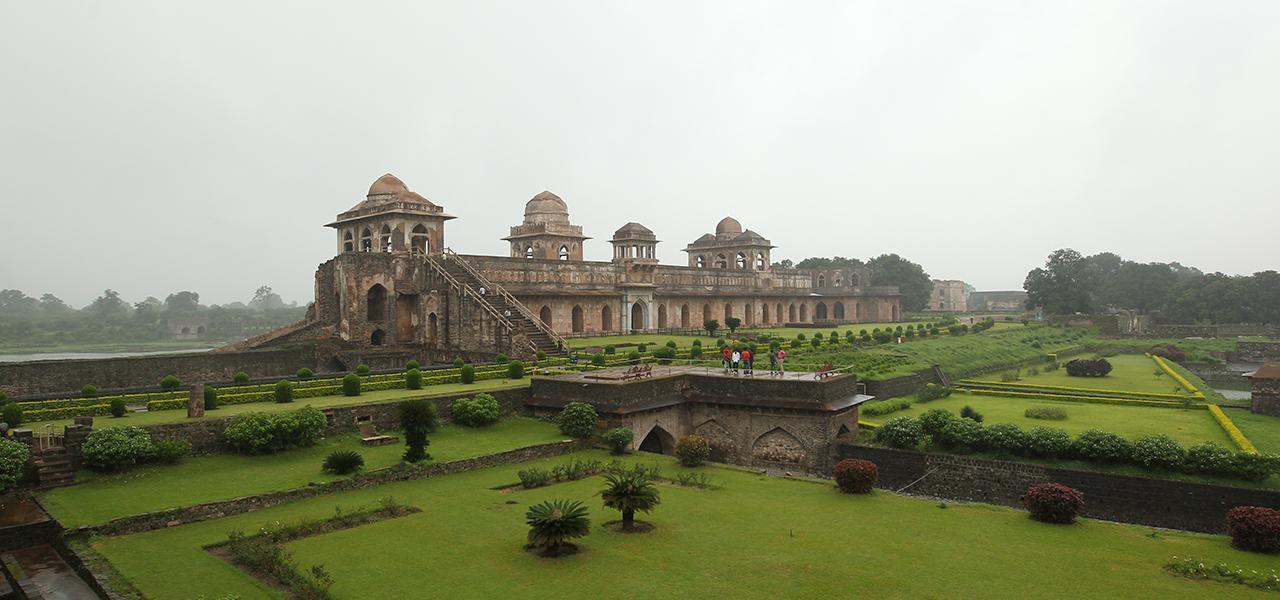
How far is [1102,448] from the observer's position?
69.2 feet

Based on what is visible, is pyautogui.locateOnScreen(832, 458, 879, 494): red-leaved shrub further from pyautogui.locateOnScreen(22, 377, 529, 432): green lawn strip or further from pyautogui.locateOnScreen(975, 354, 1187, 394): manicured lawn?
pyautogui.locateOnScreen(975, 354, 1187, 394): manicured lawn

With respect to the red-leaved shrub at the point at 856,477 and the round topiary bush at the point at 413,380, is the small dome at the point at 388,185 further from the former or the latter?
the red-leaved shrub at the point at 856,477

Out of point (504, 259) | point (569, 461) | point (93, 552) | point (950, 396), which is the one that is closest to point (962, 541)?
point (569, 461)

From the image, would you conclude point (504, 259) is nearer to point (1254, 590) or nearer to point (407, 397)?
point (407, 397)

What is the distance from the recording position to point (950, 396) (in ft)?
118

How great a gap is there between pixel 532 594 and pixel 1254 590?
11.5 meters

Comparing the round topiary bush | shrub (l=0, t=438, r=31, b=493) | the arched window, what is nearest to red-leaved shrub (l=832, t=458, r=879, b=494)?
the round topiary bush

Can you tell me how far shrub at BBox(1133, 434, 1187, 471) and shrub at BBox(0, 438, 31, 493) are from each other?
84.1 feet

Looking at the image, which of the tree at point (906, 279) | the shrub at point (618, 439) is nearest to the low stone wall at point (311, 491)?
the shrub at point (618, 439)

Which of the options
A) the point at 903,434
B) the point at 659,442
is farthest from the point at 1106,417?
the point at 659,442

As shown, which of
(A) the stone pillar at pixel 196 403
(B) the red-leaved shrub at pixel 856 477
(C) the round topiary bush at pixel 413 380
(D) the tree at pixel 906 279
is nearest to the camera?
(B) the red-leaved shrub at pixel 856 477

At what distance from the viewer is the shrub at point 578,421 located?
76.3 feet

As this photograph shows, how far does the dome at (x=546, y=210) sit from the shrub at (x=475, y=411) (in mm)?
36065

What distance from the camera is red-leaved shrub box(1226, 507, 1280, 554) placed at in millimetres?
14688
